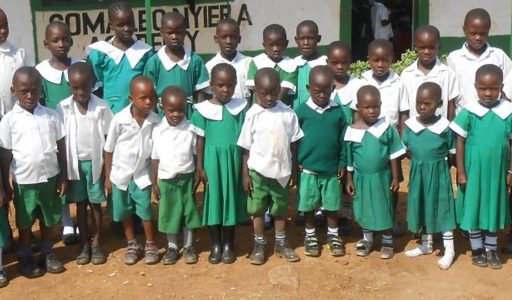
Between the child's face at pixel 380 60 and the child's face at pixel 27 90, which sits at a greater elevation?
the child's face at pixel 380 60

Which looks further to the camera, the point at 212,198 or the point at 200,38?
the point at 200,38

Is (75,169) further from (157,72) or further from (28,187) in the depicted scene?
(157,72)

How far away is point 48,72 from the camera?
14.6 feet

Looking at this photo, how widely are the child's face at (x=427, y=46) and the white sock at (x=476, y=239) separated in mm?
1130

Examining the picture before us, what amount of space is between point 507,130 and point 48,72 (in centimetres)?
287

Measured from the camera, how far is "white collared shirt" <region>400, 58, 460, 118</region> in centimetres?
449

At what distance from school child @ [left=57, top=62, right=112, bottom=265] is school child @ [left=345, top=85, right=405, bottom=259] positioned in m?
1.54

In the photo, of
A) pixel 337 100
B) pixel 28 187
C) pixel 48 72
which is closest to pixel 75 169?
pixel 28 187

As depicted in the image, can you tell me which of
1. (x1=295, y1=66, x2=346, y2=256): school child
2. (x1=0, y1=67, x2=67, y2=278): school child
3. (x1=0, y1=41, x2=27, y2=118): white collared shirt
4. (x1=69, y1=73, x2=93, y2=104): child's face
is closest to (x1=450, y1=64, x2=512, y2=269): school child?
(x1=295, y1=66, x2=346, y2=256): school child

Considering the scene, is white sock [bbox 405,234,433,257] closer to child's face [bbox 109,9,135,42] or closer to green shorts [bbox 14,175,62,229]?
green shorts [bbox 14,175,62,229]

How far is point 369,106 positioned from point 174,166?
1231 mm

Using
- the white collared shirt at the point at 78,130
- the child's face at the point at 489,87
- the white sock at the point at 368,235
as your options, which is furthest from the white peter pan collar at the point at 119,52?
the child's face at the point at 489,87

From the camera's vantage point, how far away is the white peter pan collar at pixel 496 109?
410cm

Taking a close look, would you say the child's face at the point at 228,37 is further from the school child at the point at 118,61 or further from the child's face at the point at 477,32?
the child's face at the point at 477,32
